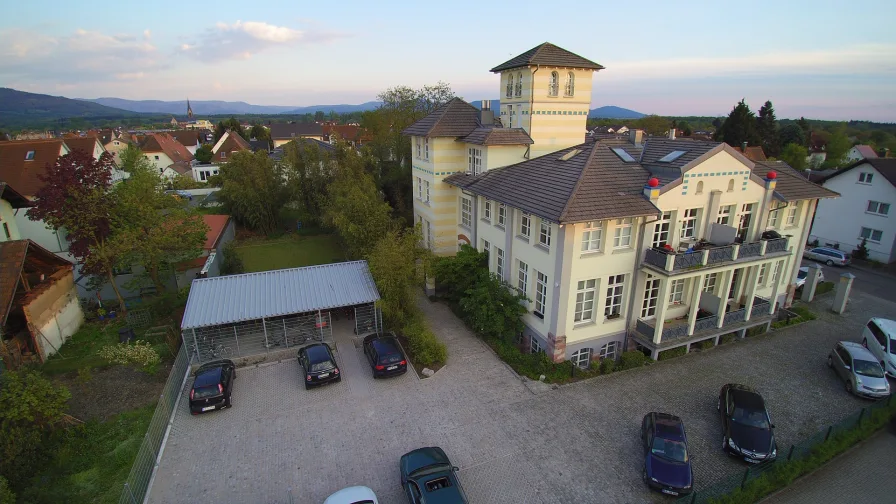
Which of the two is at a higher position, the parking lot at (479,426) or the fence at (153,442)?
the fence at (153,442)

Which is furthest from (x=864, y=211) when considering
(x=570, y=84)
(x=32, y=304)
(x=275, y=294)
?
(x=32, y=304)

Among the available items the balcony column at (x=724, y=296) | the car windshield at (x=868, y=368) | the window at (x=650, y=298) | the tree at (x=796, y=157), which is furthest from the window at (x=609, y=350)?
the tree at (x=796, y=157)

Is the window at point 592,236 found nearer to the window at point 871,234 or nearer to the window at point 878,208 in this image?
the window at point 878,208

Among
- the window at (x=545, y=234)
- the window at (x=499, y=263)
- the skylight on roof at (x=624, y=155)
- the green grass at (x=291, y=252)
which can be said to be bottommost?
the green grass at (x=291, y=252)

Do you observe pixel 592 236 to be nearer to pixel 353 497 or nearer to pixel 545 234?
pixel 545 234

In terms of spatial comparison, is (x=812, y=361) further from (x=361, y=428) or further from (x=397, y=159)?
(x=397, y=159)

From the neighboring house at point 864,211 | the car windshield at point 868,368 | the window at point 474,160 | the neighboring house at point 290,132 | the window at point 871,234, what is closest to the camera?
the car windshield at point 868,368
